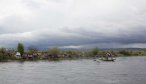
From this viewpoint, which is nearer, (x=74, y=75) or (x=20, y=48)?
(x=74, y=75)

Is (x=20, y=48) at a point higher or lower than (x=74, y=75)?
higher

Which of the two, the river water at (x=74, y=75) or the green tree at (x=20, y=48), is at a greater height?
the green tree at (x=20, y=48)

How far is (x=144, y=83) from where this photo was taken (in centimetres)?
5056

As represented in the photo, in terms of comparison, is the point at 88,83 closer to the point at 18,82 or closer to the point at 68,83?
the point at 68,83

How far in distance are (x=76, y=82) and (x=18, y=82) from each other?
10941 millimetres

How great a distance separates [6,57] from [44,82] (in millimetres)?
119033

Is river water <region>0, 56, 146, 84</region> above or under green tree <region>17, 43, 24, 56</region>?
under

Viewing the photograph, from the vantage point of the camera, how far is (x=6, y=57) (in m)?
167

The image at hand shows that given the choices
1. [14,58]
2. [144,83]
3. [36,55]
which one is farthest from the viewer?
[36,55]

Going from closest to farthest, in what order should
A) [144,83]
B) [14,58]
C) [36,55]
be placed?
[144,83], [14,58], [36,55]

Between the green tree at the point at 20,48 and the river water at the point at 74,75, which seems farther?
the green tree at the point at 20,48

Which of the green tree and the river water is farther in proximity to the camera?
the green tree

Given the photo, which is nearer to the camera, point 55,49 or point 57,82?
point 57,82

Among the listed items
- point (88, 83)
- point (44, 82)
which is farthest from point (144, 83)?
point (44, 82)
